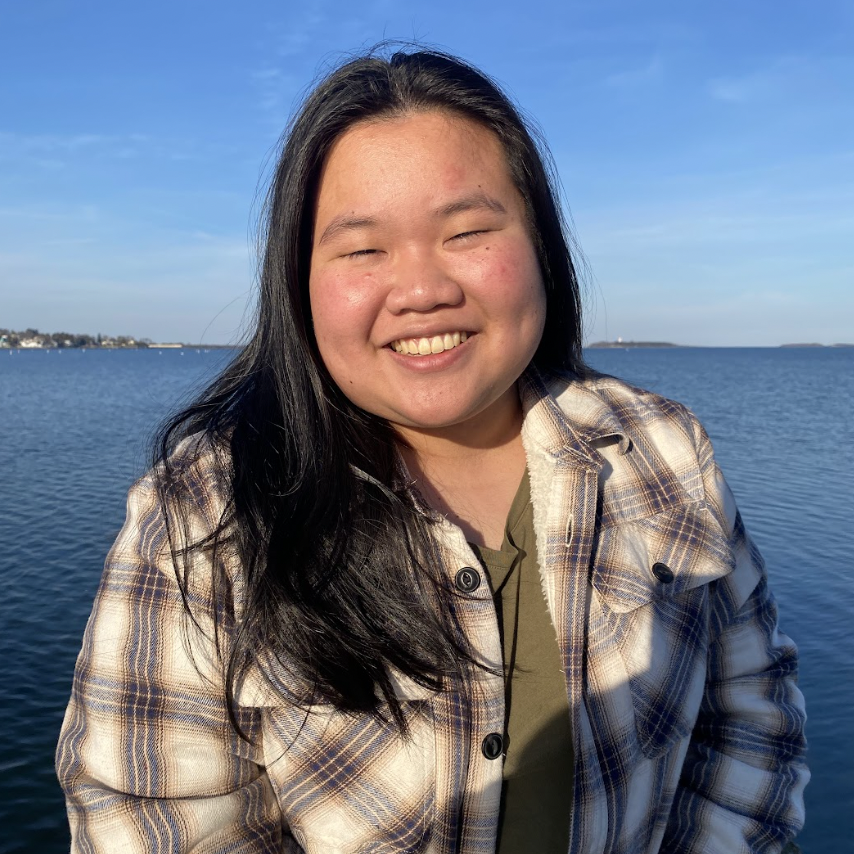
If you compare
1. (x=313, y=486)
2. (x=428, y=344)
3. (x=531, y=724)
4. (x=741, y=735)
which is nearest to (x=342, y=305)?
(x=428, y=344)

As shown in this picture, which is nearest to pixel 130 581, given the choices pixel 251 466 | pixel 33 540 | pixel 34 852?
pixel 251 466

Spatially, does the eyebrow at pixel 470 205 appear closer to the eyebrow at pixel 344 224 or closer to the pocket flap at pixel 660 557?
the eyebrow at pixel 344 224

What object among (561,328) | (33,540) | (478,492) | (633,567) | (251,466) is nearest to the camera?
(251,466)

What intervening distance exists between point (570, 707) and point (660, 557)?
54 cm

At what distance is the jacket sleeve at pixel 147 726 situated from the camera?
1.67 meters

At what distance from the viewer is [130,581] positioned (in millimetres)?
1729

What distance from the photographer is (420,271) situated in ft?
6.23

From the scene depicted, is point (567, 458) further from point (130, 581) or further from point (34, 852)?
point (34, 852)

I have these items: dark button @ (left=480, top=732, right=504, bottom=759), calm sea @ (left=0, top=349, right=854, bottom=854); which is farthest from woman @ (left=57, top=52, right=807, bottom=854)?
calm sea @ (left=0, top=349, right=854, bottom=854)

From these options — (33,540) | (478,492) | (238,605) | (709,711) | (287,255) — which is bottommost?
(33,540)

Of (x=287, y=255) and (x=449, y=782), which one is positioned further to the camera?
(x=287, y=255)

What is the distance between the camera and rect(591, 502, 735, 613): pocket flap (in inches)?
83.8

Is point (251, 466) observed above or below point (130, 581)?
above

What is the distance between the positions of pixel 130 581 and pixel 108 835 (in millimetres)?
558
